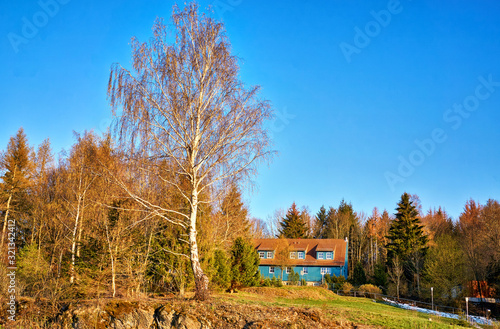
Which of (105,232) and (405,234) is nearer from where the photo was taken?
(105,232)

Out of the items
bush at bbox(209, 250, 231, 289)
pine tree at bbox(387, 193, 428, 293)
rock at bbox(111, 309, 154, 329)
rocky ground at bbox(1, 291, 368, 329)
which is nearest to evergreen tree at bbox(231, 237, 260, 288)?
bush at bbox(209, 250, 231, 289)

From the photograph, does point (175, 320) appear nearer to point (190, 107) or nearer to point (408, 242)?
point (190, 107)

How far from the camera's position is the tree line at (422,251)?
100 ft

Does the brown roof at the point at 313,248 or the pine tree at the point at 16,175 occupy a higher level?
the pine tree at the point at 16,175

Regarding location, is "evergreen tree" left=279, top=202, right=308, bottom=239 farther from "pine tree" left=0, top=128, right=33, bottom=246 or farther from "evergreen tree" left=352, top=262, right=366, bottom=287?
"pine tree" left=0, top=128, right=33, bottom=246

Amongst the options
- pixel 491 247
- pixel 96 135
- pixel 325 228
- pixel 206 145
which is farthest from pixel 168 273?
pixel 325 228

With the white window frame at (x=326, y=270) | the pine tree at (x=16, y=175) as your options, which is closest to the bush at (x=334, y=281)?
the white window frame at (x=326, y=270)

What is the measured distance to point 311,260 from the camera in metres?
46.6

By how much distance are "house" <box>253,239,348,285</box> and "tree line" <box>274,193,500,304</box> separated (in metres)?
2.45

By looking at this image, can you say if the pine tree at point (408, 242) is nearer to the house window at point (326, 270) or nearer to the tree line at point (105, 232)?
the house window at point (326, 270)

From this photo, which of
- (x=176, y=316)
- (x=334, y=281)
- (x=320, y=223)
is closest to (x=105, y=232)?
(x=176, y=316)

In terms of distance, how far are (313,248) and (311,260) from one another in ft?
7.63

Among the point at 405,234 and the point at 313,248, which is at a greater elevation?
the point at 405,234

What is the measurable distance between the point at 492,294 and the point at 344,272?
1739cm
